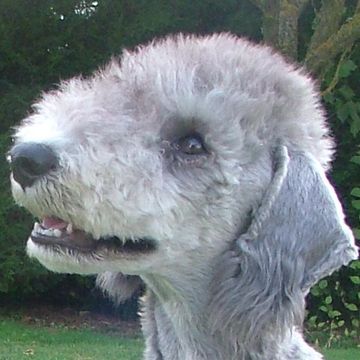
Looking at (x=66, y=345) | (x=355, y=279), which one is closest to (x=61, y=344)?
(x=66, y=345)

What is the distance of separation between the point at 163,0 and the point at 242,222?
630 cm

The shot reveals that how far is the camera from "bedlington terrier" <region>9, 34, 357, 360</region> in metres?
2.21

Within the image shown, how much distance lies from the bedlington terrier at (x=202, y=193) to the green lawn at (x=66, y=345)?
4977 mm

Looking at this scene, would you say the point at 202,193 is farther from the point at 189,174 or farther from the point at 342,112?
the point at 342,112

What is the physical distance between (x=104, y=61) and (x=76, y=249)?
6.05 m

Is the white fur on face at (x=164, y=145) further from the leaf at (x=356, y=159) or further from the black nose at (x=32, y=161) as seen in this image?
the leaf at (x=356, y=159)

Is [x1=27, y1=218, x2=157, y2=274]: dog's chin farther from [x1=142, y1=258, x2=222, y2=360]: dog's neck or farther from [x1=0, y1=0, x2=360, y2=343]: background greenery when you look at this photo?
[x1=0, y1=0, x2=360, y2=343]: background greenery

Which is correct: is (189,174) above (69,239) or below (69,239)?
above

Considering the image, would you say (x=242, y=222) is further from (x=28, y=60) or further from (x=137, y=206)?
(x=28, y=60)

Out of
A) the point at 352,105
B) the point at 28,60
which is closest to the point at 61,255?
the point at 352,105

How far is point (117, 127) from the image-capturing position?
7.31 feet

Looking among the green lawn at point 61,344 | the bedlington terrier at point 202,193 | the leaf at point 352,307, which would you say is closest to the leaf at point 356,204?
the leaf at point 352,307

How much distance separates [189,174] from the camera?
231 cm

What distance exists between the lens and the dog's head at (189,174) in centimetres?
221
